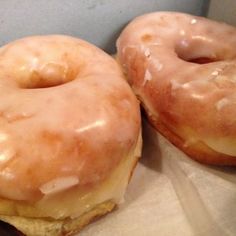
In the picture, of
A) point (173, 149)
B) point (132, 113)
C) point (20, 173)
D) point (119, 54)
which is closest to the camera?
point (20, 173)

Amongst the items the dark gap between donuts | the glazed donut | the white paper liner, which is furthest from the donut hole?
the dark gap between donuts

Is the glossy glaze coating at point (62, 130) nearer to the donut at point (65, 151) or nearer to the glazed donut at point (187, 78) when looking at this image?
the donut at point (65, 151)

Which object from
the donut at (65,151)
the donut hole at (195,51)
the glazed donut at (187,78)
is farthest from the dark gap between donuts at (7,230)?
the donut hole at (195,51)

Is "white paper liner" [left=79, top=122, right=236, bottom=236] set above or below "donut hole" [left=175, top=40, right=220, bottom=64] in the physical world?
below

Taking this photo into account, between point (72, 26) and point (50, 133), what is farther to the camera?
point (72, 26)

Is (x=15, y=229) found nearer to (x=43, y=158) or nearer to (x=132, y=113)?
(x=43, y=158)

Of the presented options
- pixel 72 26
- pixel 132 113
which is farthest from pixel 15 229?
pixel 72 26

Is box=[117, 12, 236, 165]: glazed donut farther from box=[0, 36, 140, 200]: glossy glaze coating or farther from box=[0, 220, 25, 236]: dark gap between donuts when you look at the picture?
box=[0, 220, 25, 236]: dark gap between donuts
